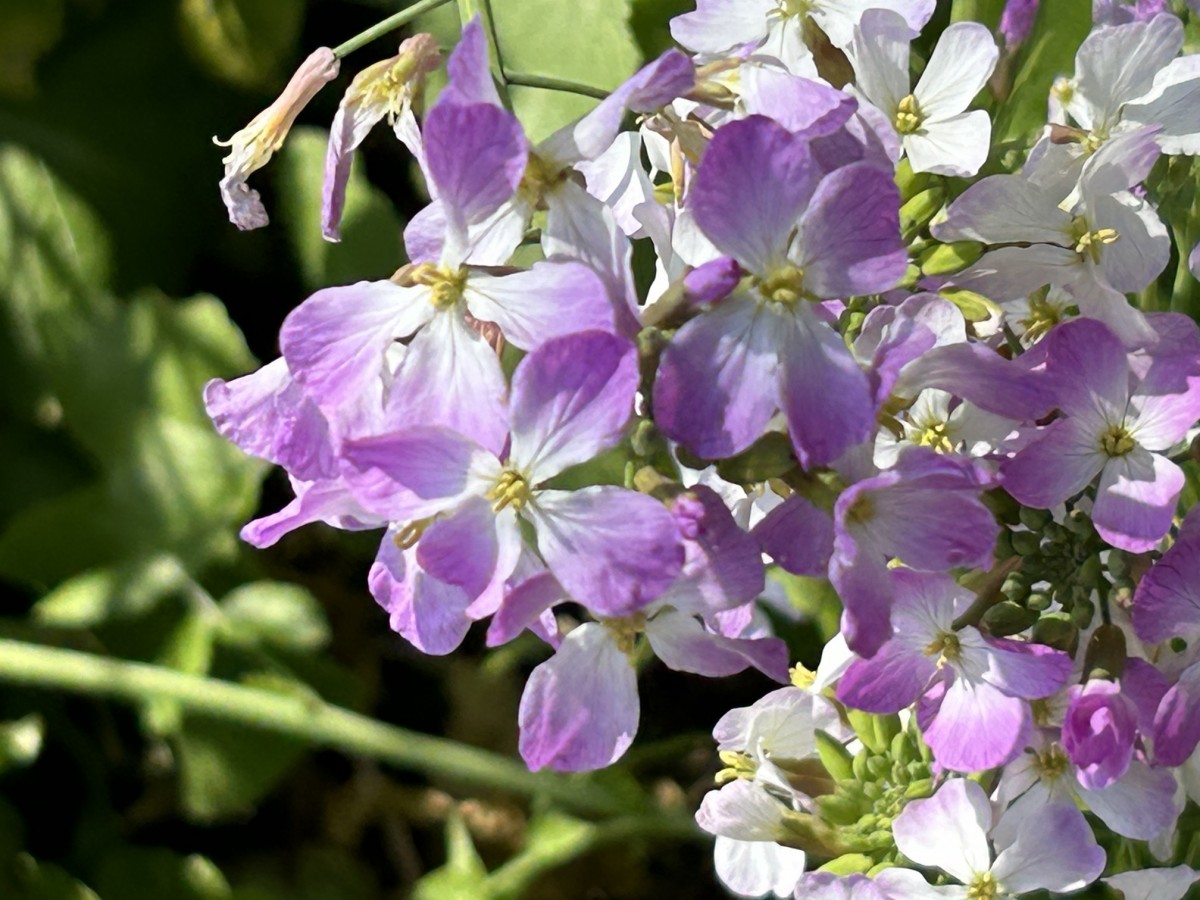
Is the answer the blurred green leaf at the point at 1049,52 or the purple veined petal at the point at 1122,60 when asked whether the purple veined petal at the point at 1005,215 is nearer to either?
the purple veined petal at the point at 1122,60

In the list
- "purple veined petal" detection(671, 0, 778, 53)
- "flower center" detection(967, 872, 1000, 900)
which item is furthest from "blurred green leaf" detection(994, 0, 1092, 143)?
"flower center" detection(967, 872, 1000, 900)

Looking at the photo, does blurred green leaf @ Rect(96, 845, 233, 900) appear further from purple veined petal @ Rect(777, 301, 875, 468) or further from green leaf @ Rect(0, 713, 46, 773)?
purple veined petal @ Rect(777, 301, 875, 468)

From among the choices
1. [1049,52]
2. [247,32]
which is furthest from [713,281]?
[247,32]

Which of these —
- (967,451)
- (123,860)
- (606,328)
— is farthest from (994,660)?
(123,860)

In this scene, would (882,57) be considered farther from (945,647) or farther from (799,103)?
(945,647)

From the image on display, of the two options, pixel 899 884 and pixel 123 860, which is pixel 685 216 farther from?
pixel 123 860
